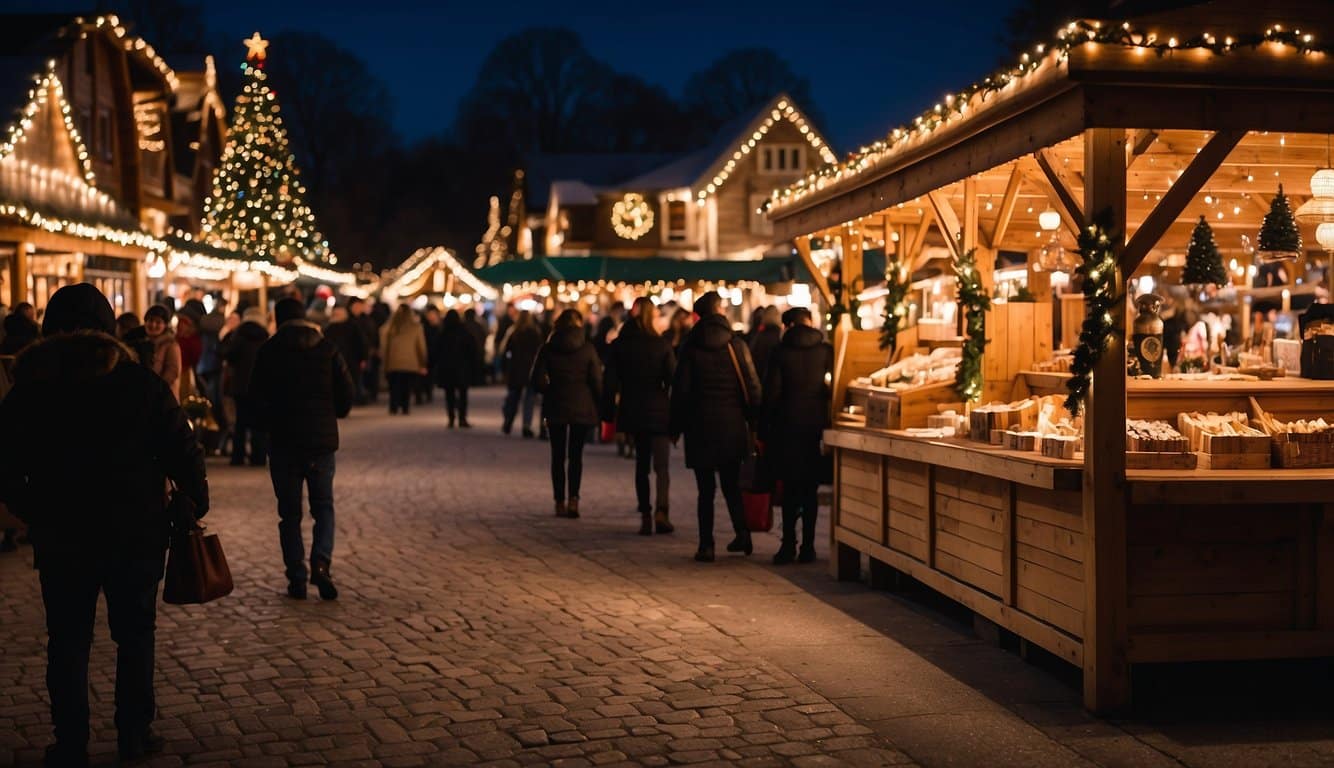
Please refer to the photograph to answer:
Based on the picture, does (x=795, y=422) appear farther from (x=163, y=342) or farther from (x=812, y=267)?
(x=163, y=342)

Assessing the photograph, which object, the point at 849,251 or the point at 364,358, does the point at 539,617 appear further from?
the point at 364,358

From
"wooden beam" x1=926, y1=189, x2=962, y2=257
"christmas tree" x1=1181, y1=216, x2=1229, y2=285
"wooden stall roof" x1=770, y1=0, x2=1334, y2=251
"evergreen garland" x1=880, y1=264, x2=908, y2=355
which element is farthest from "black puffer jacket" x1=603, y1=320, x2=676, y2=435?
"christmas tree" x1=1181, y1=216, x2=1229, y2=285

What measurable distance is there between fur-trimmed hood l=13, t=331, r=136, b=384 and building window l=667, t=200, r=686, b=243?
4791cm

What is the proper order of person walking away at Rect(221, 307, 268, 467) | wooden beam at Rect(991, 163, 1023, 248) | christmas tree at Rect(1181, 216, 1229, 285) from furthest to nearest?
person walking away at Rect(221, 307, 268, 467), christmas tree at Rect(1181, 216, 1229, 285), wooden beam at Rect(991, 163, 1023, 248)

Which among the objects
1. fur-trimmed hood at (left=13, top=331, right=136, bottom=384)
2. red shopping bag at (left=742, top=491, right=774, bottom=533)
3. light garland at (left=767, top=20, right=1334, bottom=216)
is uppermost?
light garland at (left=767, top=20, right=1334, bottom=216)

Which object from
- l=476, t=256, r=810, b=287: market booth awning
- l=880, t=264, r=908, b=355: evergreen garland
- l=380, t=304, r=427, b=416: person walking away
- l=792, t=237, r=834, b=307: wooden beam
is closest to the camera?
l=880, t=264, r=908, b=355: evergreen garland

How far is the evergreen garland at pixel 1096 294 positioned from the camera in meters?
7.34

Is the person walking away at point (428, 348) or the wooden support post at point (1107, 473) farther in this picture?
the person walking away at point (428, 348)

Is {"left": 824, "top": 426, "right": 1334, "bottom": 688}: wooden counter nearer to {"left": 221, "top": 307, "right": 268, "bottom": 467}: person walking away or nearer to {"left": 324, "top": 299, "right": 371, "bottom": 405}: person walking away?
{"left": 221, "top": 307, "right": 268, "bottom": 467}: person walking away

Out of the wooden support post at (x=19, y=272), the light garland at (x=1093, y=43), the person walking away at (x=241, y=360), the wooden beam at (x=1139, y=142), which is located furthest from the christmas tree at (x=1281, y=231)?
the wooden support post at (x=19, y=272)

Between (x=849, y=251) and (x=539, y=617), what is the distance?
16.6 ft

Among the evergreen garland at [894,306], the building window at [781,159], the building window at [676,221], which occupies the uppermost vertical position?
the building window at [781,159]

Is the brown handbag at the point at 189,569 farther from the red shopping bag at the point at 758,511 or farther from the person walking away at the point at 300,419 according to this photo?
the red shopping bag at the point at 758,511

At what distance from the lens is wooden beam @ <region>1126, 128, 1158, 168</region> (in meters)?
9.32
